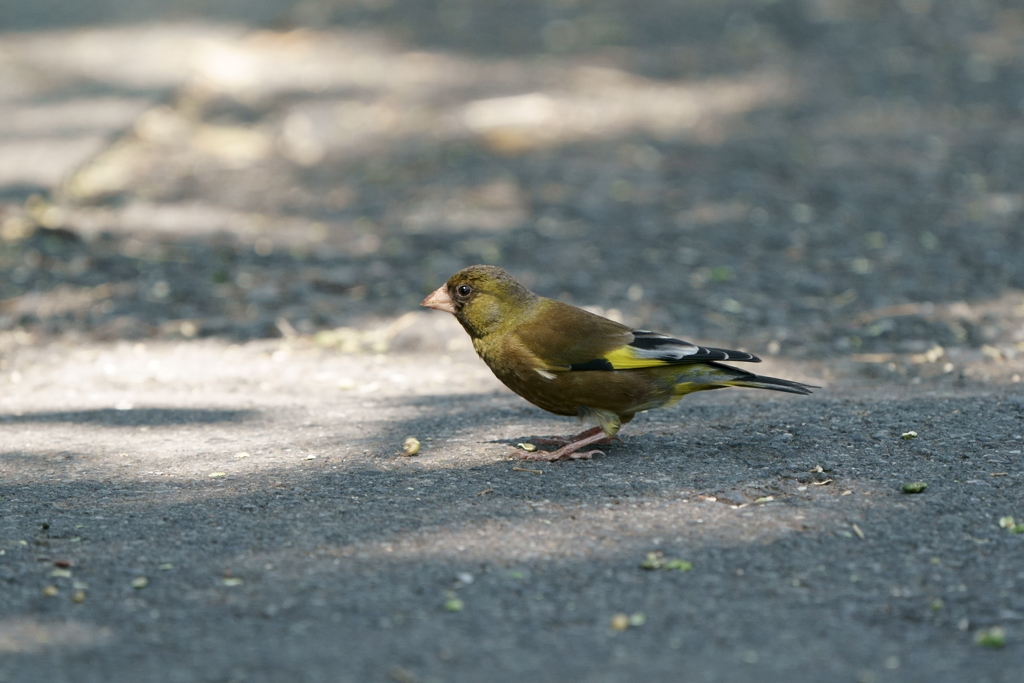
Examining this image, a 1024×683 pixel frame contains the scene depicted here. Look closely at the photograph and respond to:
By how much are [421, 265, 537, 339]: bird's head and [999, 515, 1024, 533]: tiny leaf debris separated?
2.01 meters

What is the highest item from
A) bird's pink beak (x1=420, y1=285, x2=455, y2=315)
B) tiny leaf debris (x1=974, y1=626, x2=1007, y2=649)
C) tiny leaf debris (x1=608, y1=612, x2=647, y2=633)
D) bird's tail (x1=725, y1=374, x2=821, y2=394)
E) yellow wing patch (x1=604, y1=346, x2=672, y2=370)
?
bird's pink beak (x1=420, y1=285, x2=455, y2=315)

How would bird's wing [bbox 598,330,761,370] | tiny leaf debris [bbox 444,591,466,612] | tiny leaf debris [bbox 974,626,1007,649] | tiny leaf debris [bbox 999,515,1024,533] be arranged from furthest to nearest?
bird's wing [bbox 598,330,761,370] → tiny leaf debris [bbox 999,515,1024,533] → tiny leaf debris [bbox 444,591,466,612] → tiny leaf debris [bbox 974,626,1007,649]

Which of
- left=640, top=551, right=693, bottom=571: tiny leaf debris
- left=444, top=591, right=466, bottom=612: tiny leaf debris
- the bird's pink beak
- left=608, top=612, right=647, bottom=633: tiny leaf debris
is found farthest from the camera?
the bird's pink beak

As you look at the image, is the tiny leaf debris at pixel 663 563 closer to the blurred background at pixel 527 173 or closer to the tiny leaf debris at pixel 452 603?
the tiny leaf debris at pixel 452 603

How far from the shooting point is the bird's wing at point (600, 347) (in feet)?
15.2

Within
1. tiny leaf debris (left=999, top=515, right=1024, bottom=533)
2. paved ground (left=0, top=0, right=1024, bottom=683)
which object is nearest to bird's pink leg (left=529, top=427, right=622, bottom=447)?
paved ground (left=0, top=0, right=1024, bottom=683)

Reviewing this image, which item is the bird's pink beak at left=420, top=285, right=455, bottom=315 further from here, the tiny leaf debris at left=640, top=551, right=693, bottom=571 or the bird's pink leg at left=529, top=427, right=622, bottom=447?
the tiny leaf debris at left=640, top=551, right=693, bottom=571

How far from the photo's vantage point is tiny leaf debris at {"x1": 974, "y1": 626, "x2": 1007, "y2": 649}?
10.5 ft

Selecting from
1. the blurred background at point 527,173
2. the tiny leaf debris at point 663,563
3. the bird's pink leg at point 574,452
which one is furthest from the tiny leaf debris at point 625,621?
the blurred background at point 527,173

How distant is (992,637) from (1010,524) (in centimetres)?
79

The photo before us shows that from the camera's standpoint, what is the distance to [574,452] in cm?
482

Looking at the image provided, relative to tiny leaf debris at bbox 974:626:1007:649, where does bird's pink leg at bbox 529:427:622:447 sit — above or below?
above

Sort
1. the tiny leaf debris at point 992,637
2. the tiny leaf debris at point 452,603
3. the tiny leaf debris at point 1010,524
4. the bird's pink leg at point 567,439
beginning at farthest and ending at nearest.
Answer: the bird's pink leg at point 567,439 → the tiny leaf debris at point 1010,524 → the tiny leaf debris at point 452,603 → the tiny leaf debris at point 992,637

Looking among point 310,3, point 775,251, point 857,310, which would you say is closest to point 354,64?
point 310,3
